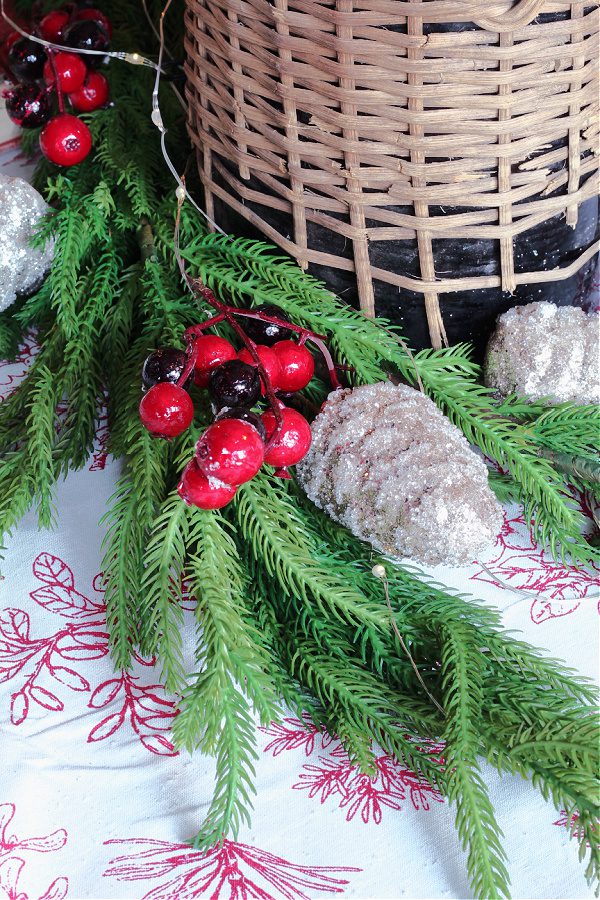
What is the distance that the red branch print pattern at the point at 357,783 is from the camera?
18.5 inches

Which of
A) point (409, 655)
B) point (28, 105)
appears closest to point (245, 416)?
point (409, 655)

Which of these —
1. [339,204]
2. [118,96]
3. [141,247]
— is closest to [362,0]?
[339,204]

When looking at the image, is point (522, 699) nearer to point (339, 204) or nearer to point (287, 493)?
point (287, 493)

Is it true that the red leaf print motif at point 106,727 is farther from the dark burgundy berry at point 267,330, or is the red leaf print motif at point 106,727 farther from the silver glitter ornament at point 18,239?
the silver glitter ornament at point 18,239

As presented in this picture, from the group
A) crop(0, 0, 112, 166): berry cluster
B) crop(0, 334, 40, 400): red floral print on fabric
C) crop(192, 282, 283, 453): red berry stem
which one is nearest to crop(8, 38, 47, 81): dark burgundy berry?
crop(0, 0, 112, 166): berry cluster

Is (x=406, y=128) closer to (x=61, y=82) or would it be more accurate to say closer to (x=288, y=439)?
(x=288, y=439)

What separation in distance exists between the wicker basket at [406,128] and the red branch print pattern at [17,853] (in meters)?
0.39

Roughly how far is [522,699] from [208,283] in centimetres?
36

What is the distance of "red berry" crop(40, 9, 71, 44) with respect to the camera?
0.79 m

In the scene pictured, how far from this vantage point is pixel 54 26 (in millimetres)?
788

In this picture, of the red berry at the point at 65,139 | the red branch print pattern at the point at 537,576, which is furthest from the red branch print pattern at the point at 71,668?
the red berry at the point at 65,139

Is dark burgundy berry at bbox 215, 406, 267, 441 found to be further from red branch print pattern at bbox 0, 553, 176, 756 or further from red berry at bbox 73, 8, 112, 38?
red berry at bbox 73, 8, 112, 38

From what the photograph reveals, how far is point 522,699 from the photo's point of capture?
0.47 m

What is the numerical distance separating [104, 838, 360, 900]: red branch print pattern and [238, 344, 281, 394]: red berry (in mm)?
270
